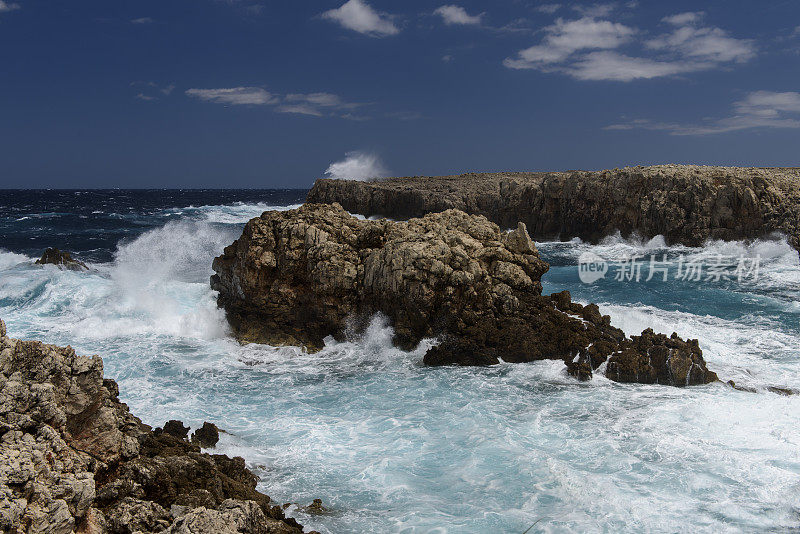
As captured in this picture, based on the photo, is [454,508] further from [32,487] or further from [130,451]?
[32,487]

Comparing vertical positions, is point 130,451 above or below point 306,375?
above

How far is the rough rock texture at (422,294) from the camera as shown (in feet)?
50.6

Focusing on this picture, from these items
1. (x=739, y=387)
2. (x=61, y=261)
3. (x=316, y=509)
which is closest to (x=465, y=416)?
(x=316, y=509)

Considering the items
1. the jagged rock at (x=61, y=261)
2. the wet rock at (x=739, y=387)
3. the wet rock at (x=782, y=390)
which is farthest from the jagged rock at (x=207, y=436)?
the jagged rock at (x=61, y=261)

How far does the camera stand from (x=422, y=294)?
15906 millimetres

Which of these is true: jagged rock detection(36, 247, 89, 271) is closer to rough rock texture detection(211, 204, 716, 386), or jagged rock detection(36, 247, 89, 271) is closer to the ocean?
the ocean

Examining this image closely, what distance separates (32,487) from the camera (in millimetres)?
5340

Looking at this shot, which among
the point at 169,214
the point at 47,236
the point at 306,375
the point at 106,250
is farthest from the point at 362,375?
the point at 169,214

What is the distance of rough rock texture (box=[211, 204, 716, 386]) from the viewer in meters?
15.4

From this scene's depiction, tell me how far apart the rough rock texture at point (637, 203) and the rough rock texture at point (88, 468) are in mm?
36465

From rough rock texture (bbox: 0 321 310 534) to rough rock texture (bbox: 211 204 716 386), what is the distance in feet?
29.8

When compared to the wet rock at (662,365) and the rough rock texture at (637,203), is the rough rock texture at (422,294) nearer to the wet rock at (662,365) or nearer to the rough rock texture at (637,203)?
the wet rock at (662,365)

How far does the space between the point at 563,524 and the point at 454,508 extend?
160cm
